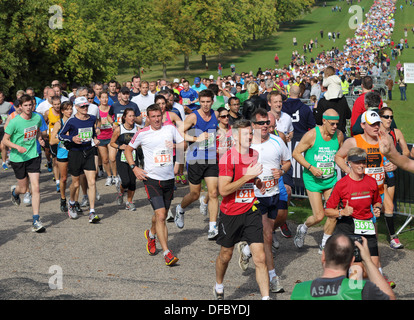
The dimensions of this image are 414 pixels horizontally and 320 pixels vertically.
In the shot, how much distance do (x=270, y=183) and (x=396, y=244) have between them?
276 centimetres

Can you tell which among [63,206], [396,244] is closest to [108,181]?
[63,206]

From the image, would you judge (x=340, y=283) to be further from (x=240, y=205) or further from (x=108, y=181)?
(x=108, y=181)

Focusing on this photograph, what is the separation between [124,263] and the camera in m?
9.43

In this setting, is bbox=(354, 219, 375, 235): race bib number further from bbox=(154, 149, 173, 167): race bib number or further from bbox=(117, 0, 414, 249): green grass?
bbox=(117, 0, 414, 249): green grass

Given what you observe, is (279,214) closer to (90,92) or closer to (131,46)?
(90,92)

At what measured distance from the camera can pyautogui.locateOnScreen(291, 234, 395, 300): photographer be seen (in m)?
4.25

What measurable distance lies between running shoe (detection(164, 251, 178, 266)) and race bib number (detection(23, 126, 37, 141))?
4053 mm

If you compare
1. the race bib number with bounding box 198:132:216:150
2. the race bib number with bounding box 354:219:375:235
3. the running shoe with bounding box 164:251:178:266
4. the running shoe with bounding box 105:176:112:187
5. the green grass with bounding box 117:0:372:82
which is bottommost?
the green grass with bounding box 117:0:372:82

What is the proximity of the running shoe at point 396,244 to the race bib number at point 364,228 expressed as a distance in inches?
107

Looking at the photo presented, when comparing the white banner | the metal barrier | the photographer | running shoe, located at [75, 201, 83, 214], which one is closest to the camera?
the photographer

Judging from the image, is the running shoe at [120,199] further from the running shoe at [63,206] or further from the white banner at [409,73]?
the white banner at [409,73]

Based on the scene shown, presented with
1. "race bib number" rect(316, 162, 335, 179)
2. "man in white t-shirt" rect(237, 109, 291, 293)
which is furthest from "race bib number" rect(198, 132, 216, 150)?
"man in white t-shirt" rect(237, 109, 291, 293)

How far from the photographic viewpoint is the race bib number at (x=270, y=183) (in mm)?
8398

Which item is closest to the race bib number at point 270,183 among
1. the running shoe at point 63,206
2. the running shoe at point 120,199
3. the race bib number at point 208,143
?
the race bib number at point 208,143
